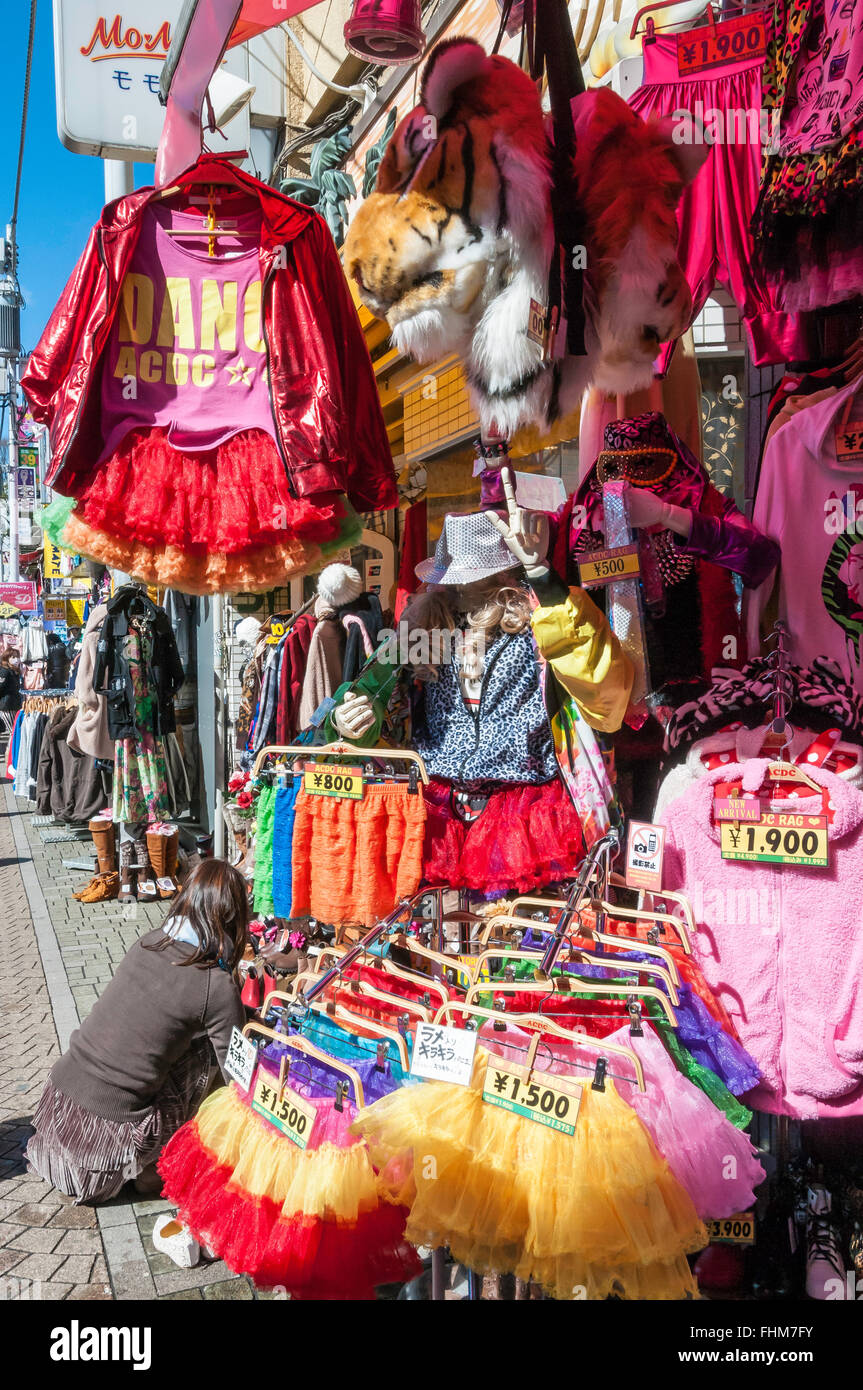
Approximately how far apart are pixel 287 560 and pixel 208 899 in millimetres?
→ 1662

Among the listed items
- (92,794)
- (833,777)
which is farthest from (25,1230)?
(92,794)

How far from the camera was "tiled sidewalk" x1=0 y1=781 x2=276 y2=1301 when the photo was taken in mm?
3170

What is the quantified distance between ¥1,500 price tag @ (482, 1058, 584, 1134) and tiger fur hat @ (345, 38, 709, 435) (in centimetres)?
136

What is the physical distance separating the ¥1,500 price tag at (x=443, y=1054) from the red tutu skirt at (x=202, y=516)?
1.26 metres

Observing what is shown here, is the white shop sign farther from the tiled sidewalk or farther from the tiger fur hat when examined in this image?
the tiled sidewalk

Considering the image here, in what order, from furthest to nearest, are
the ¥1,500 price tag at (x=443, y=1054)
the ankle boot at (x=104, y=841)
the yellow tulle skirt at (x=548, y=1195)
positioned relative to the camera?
the ankle boot at (x=104, y=841)
the ¥1,500 price tag at (x=443, y=1054)
the yellow tulle skirt at (x=548, y=1195)

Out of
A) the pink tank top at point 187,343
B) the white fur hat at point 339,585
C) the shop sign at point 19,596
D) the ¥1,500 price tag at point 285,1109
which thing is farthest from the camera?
the shop sign at point 19,596

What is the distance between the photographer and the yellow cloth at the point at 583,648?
2258 mm

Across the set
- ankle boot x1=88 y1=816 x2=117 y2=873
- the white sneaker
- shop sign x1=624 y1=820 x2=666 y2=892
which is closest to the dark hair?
the white sneaker

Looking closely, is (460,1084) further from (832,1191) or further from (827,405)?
(827,405)

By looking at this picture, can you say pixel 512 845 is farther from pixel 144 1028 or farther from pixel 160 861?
pixel 160 861

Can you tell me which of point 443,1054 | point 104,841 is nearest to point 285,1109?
point 443,1054

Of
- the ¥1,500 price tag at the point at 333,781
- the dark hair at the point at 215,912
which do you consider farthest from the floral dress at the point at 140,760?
the ¥1,500 price tag at the point at 333,781

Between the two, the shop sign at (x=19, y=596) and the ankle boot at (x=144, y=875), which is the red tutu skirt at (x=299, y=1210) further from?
the shop sign at (x=19, y=596)
